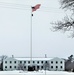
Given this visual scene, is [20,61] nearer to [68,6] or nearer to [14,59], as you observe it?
[14,59]

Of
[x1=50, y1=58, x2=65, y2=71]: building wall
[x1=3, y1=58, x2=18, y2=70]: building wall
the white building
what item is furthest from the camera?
[x1=50, y1=58, x2=65, y2=71]: building wall

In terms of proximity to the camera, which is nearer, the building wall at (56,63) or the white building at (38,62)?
the white building at (38,62)

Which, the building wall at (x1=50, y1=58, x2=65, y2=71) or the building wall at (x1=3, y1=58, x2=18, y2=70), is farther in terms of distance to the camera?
the building wall at (x1=50, y1=58, x2=65, y2=71)

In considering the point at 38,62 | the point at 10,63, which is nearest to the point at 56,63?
the point at 38,62

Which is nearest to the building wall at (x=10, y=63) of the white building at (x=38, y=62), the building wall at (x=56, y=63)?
the white building at (x=38, y=62)

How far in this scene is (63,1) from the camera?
33.6 feet

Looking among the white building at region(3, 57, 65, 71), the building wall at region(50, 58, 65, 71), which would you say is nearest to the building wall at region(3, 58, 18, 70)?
the white building at region(3, 57, 65, 71)

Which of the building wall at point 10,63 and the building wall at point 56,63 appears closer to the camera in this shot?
the building wall at point 10,63

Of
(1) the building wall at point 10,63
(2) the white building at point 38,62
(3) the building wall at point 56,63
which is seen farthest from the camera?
(3) the building wall at point 56,63

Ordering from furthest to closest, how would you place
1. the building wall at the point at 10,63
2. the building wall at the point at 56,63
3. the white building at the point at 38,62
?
the building wall at the point at 56,63
the white building at the point at 38,62
the building wall at the point at 10,63

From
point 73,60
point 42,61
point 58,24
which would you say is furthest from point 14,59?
point 58,24

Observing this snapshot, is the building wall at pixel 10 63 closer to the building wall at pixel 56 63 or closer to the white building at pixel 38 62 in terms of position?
the white building at pixel 38 62

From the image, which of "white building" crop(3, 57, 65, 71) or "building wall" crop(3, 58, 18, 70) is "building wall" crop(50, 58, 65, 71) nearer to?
"white building" crop(3, 57, 65, 71)

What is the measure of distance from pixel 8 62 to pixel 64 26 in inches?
3113
